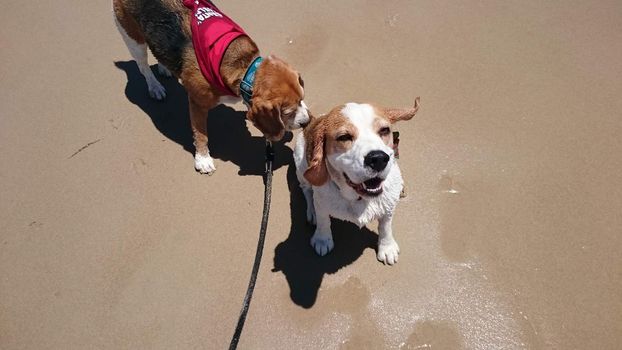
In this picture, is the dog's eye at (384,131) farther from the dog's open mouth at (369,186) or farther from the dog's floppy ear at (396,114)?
the dog's open mouth at (369,186)

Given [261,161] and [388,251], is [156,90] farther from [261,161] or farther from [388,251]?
[388,251]

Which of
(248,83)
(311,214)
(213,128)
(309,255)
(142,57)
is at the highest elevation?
(248,83)

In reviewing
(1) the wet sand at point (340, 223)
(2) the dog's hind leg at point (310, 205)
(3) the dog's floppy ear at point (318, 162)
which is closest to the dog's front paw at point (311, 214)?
(2) the dog's hind leg at point (310, 205)

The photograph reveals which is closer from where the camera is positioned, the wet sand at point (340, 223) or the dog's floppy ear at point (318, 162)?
the dog's floppy ear at point (318, 162)

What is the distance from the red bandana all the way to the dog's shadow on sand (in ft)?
2.78

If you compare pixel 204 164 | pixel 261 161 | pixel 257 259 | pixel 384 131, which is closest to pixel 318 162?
pixel 384 131

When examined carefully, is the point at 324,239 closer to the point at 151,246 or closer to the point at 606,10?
the point at 151,246

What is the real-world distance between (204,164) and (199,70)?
1.02m

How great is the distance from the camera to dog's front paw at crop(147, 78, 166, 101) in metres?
4.91

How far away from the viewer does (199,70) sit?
390 centimetres

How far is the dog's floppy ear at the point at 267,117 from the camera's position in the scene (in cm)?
349

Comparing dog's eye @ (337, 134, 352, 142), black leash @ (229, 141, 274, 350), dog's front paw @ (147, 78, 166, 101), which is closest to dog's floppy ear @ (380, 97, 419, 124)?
dog's eye @ (337, 134, 352, 142)

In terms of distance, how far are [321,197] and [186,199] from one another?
1787 mm

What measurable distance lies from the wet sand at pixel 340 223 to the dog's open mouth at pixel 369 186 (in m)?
1.20
